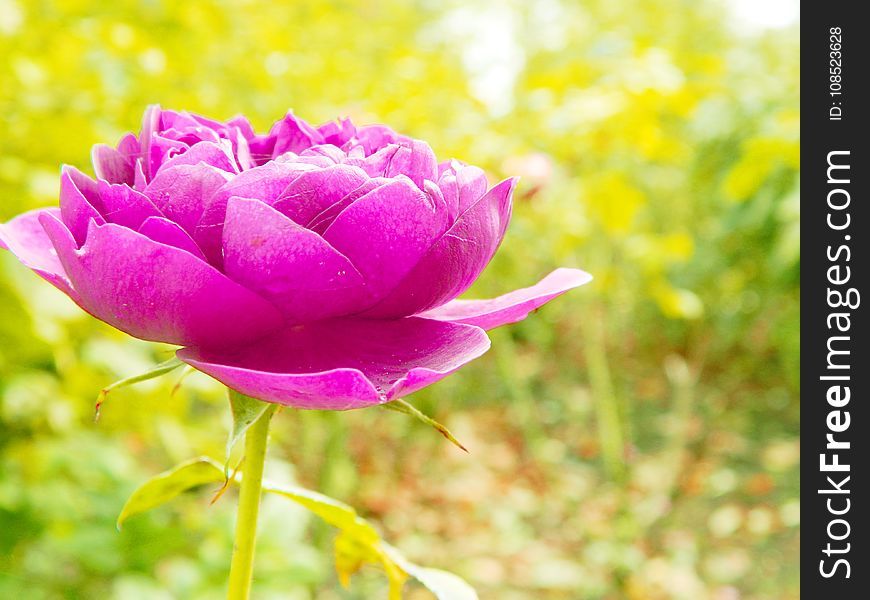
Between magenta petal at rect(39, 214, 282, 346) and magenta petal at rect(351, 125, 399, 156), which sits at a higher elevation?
magenta petal at rect(351, 125, 399, 156)

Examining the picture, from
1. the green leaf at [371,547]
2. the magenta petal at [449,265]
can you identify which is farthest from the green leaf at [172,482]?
the magenta petal at [449,265]

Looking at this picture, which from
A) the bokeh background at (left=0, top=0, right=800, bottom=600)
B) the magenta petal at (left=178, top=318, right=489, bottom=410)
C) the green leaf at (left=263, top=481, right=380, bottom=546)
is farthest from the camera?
the bokeh background at (left=0, top=0, right=800, bottom=600)

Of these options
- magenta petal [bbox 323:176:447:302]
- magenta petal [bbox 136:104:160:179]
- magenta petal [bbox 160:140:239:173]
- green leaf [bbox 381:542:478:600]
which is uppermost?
magenta petal [bbox 136:104:160:179]

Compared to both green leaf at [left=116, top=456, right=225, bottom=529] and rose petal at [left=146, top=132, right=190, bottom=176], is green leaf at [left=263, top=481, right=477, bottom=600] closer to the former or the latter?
green leaf at [left=116, top=456, right=225, bottom=529]

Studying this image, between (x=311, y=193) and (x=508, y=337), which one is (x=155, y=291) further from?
(x=508, y=337)

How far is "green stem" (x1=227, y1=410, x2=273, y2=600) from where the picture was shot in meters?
0.30

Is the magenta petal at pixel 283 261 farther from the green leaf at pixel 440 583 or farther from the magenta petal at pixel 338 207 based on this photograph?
the green leaf at pixel 440 583

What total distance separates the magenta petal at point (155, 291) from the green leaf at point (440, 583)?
0.14 meters

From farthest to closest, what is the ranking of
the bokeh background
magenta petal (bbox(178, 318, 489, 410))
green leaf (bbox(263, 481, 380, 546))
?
the bokeh background < green leaf (bbox(263, 481, 380, 546)) < magenta petal (bbox(178, 318, 489, 410))

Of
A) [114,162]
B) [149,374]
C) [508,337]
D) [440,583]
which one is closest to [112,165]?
[114,162]

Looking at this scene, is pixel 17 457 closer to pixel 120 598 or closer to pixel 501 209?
pixel 120 598

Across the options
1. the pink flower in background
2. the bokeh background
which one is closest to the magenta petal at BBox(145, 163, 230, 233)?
the pink flower in background

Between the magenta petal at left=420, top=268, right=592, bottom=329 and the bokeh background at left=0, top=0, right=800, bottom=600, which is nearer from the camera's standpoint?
the magenta petal at left=420, top=268, right=592, bottom=329
